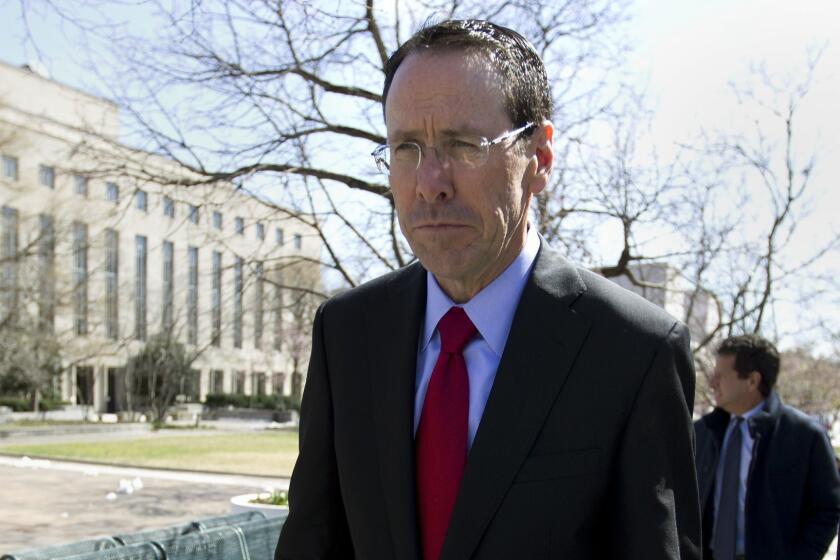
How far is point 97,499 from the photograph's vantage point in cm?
1553

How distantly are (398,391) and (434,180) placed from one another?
1.37 feet

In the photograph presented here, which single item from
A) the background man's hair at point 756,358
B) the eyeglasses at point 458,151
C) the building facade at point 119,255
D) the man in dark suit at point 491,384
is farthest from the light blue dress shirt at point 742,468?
the building facade at point 119,255

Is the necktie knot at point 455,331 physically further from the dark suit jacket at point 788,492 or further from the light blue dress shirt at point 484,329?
the dark suit jacket at point 788,492

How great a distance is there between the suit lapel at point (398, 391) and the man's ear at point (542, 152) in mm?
318

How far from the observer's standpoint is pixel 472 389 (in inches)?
67.1

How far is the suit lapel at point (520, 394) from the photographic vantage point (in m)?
1.54

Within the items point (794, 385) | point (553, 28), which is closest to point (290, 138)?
point (553, 28)

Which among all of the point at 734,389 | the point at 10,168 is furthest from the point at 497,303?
the point at 10,168

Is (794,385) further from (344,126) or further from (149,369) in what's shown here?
(149,369)

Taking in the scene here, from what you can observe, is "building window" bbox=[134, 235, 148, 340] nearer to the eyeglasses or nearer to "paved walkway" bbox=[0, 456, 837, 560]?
"paved walkway" bbox=[0, 456, 837, 560]

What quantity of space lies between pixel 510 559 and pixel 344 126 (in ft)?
24.6

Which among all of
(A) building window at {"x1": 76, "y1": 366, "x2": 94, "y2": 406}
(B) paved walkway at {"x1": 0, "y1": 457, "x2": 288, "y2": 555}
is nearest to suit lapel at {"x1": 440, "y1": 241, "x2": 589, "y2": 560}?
(B) paved walkway at {"x1": 0, "y1": 457, "x2": 288, "y2": 555}

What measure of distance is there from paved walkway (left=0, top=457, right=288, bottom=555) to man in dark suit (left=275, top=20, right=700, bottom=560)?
32.3ft

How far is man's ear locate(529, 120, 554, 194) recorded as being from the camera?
1.71m
